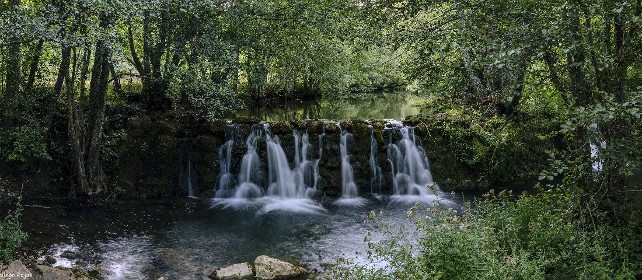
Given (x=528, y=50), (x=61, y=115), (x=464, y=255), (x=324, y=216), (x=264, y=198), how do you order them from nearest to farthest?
(x=464, y=255) < (x=528, y=50) < (x=324, y=216) < (x=61, y=115) < (x=264, y=198)

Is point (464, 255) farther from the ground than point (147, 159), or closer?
closer

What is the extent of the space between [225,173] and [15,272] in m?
9.25

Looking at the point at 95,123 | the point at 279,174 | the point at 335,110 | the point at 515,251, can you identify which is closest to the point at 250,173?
the point at 279,174

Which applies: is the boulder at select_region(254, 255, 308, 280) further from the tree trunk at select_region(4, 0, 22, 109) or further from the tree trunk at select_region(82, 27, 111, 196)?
the tree trunk at select_region(4, 0, 22, 109)

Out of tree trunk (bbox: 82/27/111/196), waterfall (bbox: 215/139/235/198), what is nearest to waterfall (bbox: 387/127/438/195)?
waterfall (bbox: 215/139/235/198)

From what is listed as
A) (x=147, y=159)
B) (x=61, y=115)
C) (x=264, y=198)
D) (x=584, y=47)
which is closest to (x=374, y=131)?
(x=264, y=198)

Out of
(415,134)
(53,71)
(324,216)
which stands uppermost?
(53,71)

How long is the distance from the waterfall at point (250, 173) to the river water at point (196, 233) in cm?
71

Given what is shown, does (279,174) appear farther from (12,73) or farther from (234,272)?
(12,73)

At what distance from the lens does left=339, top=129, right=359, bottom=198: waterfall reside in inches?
648

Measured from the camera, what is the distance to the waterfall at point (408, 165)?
16688 millimetres

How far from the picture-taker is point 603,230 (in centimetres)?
661

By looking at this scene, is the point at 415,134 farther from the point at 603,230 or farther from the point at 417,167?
the point at 603,230

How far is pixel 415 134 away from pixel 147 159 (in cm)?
915
